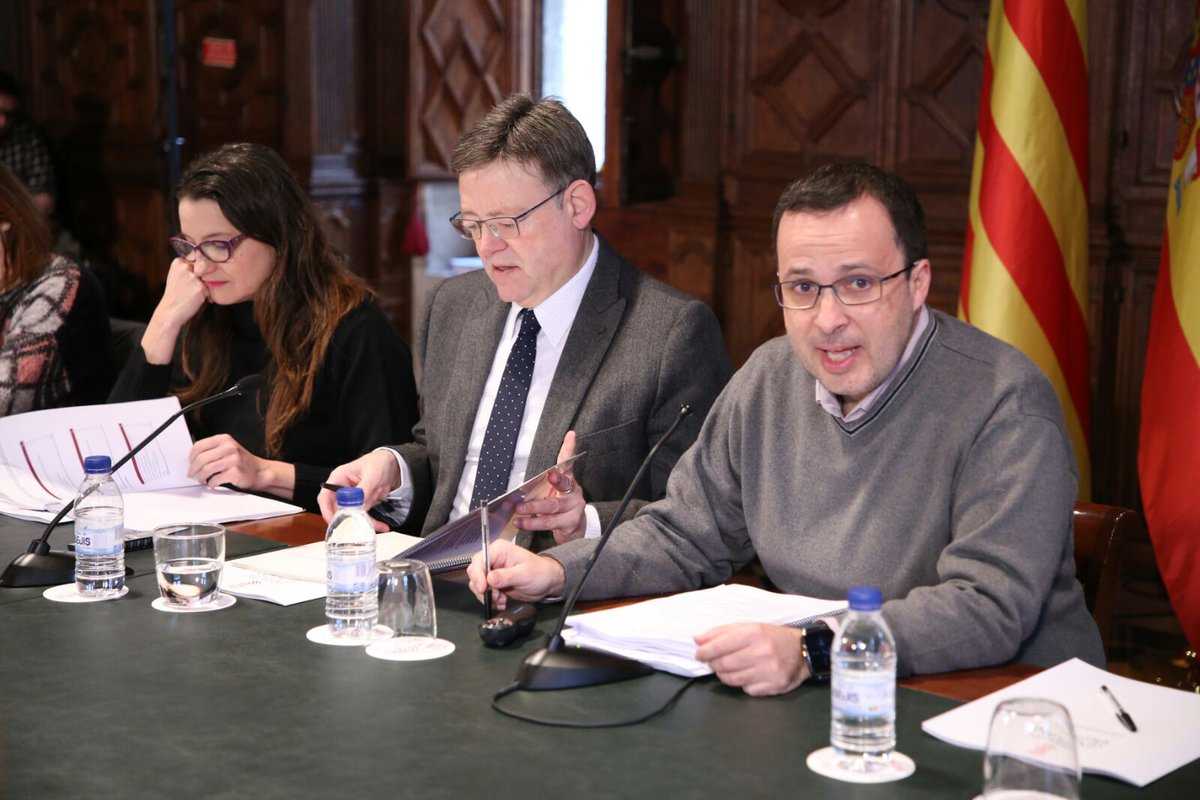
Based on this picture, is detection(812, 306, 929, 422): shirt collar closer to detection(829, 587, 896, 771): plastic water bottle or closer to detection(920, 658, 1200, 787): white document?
detection(920, 658, 1200, 787): white document

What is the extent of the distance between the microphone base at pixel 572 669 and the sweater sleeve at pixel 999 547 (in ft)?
1.03

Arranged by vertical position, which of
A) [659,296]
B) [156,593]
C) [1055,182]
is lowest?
[156,593]

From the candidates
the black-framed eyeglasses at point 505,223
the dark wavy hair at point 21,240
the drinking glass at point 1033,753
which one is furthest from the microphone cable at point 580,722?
the dark wavy hair at point 21,240

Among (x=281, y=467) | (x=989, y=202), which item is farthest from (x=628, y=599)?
(x=989, y=202)

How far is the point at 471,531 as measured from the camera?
2.01 m

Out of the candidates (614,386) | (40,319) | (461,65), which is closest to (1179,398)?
(614,386)

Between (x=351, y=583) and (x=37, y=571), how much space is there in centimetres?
54

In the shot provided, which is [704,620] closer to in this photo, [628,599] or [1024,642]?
[628,599]

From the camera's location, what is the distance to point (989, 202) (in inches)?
140

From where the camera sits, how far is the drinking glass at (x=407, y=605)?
1814 mm

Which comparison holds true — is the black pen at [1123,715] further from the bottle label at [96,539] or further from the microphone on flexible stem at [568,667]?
the bottle label at [96,539]

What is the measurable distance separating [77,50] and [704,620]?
6.77 metres

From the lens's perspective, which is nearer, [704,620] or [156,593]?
[704,620]

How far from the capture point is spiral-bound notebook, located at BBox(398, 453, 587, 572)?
1939 mm
